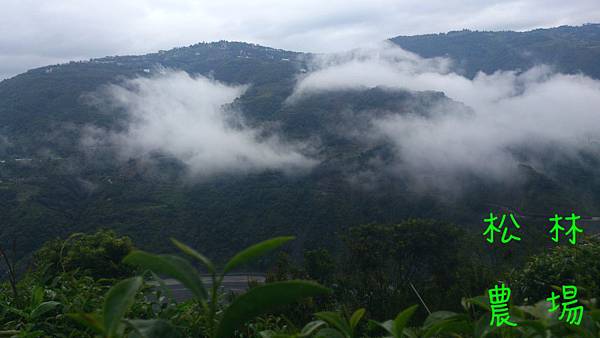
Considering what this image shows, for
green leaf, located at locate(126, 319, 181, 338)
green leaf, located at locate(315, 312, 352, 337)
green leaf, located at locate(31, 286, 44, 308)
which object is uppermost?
green leaf, located at locate(126, 319, 181, 338)

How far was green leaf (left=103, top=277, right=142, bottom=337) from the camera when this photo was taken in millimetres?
791

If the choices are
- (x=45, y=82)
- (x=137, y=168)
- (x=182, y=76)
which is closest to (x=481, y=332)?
(x=137, y=168)

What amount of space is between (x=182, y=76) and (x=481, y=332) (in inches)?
5351

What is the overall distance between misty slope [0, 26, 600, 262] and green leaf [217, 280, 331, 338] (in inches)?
1131

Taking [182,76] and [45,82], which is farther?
[182,76]

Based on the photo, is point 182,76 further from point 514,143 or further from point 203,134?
point 514,143

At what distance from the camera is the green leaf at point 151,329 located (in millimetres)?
884

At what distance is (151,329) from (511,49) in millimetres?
164010

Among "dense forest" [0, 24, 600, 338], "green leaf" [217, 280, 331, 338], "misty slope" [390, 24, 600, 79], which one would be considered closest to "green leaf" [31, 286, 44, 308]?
"dense forest" [0, 24, 600, 338]

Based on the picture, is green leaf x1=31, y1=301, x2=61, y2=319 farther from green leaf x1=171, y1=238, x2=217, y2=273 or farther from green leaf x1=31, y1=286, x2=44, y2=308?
green leaf x1=171, y1=238, x2=217, y2=273

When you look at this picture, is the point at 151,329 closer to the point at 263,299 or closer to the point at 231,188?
the point at 263,299

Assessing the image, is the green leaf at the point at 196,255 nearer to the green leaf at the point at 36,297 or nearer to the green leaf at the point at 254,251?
the green leaf at the point at 254,251

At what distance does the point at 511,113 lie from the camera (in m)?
113

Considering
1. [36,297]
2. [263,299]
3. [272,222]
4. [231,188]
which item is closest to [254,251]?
[263,299]
